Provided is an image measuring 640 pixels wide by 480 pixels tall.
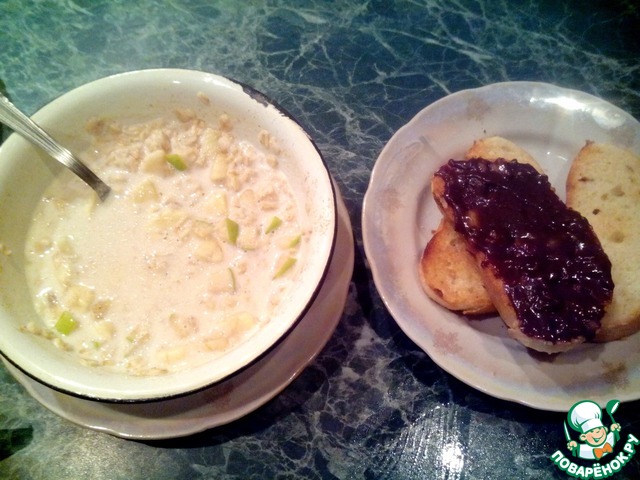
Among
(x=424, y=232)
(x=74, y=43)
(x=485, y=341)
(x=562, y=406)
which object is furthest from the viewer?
(x=74, y=43)

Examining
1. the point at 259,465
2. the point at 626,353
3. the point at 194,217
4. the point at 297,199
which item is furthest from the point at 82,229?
the point at 626,353

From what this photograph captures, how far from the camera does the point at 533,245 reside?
61.3 inches

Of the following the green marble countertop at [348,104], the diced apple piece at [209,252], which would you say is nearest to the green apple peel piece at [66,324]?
the green marble countertop at [348,104]

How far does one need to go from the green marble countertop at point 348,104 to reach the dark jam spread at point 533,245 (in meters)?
0.34

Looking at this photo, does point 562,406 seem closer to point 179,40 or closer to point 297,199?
point 297,199

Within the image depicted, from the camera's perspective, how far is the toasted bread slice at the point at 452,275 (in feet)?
5.37

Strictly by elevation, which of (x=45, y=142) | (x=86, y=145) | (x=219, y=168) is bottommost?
(x=219, y=168)

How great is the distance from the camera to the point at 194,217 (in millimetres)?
1683

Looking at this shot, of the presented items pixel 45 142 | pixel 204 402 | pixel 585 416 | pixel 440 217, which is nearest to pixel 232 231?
pixel 204 402

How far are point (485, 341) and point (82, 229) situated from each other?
1.41m

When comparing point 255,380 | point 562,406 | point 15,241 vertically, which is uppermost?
point 15,241

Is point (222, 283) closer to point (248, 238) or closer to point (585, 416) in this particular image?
point (248, 238)

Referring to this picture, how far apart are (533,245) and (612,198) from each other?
523mm

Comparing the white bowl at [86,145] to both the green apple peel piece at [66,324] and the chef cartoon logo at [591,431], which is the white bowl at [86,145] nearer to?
the green apple peel piece at [66,324]
